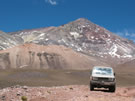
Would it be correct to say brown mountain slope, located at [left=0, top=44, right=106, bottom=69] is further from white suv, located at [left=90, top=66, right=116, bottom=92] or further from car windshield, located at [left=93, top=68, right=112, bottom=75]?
white suv, located at [left=90, top=66, right=116, bottom=92]

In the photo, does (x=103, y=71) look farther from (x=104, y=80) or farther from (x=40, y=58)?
(x=40, y=58)

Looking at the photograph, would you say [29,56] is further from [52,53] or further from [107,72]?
[107,72]

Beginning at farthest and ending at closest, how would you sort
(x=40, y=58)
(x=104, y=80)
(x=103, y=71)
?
(x=40, y=58) → (x=103, y=71) → (x=104, y=80)

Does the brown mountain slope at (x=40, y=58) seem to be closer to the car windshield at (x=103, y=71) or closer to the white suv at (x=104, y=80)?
the car windshield at (x=103, y=71)

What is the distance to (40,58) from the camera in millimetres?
148375

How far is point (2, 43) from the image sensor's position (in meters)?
190

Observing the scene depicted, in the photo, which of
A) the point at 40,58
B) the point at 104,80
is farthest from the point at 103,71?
the point at 40,58

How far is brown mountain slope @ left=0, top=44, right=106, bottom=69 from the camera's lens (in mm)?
141000

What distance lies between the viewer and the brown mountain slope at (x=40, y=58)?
141 metres

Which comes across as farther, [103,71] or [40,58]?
[40,58]

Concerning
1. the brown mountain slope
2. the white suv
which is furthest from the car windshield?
the brown mountain slope

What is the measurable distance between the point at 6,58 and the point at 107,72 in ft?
409

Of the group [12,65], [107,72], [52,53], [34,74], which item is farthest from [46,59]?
[107,72]

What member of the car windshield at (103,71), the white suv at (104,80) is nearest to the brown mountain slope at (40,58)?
the car windshield at (103,71)
